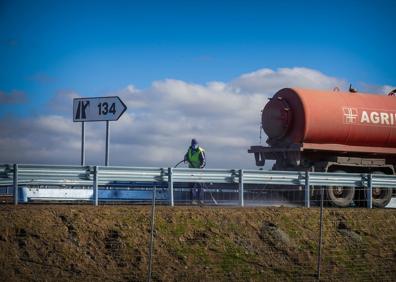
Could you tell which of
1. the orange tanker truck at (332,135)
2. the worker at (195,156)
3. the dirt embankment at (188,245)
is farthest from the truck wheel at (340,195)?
the worker at (195,156)

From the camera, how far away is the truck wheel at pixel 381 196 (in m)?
20.6

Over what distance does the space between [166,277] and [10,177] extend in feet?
15.7

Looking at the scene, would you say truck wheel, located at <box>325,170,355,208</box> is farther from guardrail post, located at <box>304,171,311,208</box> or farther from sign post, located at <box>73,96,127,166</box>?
sign post, located at <box>73,96,127,166</box>

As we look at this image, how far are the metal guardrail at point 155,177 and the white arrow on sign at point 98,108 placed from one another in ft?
6.91

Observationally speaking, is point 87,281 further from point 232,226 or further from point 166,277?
point 232,226

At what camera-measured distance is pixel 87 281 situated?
1155cm

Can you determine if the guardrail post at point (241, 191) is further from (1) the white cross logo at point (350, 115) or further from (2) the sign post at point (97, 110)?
(1) the white cross logo at point (350, 115)

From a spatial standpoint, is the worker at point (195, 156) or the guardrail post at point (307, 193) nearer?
the guardrail post at point (307, 193)

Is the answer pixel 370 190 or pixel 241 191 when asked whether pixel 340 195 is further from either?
pixel 241 191

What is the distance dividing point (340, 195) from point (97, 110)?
7703 mm

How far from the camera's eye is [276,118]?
20641 mm

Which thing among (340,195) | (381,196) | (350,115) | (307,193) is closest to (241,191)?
(307,193)

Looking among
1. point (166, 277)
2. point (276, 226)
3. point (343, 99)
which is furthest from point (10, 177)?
point (343, 99)

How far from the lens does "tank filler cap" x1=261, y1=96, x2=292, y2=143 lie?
20.3 m
